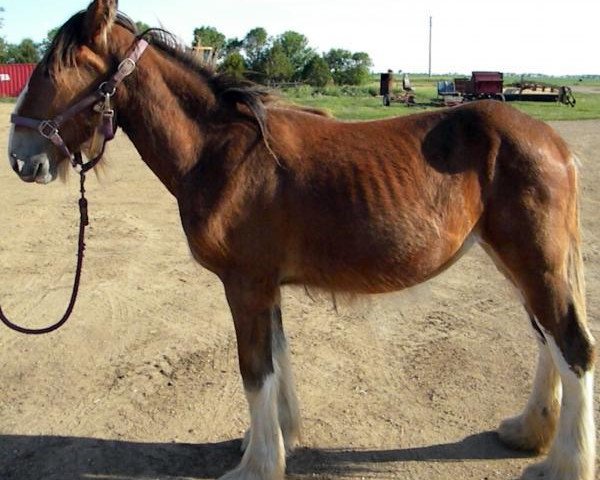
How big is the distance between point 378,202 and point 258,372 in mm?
→ 1130

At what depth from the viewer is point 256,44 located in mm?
48625

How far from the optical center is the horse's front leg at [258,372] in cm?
327

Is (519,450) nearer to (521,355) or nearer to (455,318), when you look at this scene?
(521,355)

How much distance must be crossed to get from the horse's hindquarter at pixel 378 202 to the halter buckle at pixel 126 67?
878 mm

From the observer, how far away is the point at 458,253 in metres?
3.49

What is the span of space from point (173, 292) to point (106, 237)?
2129 millimetres

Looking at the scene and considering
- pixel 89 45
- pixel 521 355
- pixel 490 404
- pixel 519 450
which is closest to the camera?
pixel 89 45

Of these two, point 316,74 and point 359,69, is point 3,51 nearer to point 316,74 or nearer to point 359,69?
point 316,74

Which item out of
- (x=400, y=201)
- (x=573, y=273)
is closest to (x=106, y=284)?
(x=400, y=201)

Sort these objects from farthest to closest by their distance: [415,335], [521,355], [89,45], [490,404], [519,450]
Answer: [415,335] < [521,355] < [490,404] < [519,450] < [89,45]

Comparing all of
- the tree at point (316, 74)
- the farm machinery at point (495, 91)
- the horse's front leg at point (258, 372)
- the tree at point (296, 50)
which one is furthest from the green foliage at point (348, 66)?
the horse's front leg at point (258, 372)

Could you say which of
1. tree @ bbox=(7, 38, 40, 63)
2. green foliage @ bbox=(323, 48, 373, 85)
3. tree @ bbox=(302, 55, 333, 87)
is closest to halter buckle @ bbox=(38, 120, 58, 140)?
tree @ bbox=(302, 55, 333, 87)

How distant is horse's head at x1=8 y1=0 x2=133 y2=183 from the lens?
3035 millimetres

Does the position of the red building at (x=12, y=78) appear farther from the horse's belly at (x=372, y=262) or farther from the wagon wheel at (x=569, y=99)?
the horse's belly at (x=372, y=262)
